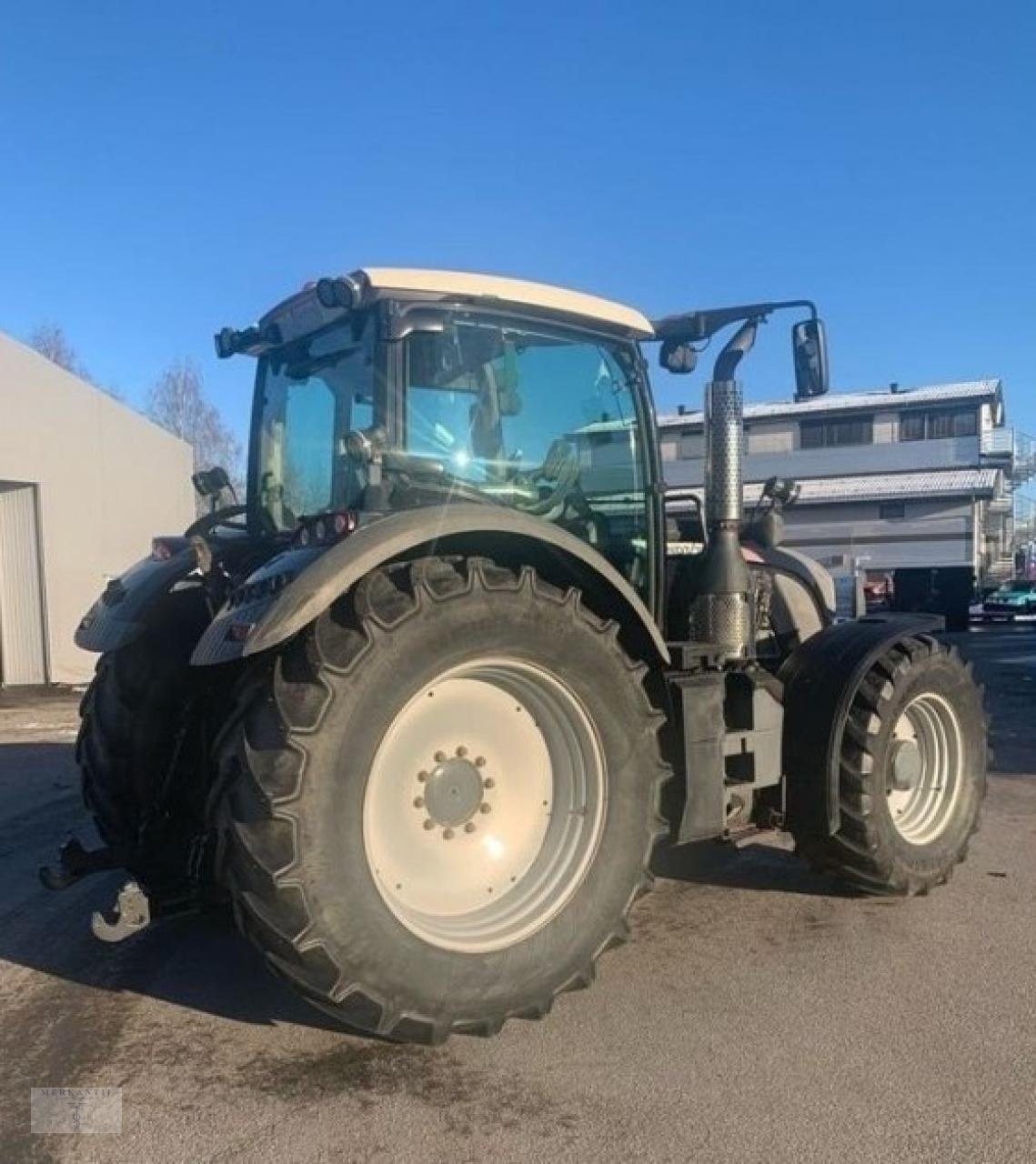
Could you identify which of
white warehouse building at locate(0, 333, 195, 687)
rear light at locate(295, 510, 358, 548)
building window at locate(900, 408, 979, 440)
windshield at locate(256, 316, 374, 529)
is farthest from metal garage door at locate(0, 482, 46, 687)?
building window at locate(900, 408, 979, 440)

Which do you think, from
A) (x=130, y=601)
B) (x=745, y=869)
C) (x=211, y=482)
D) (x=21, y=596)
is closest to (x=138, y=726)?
(x=130, y=601)

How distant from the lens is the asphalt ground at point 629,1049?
286 centimetres

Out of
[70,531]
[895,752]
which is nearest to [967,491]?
[70,531]

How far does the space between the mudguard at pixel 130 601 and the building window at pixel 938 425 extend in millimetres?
34552

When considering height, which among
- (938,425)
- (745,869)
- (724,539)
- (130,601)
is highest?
(938,425)

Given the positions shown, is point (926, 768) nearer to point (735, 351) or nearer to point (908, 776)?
point (908, 776)

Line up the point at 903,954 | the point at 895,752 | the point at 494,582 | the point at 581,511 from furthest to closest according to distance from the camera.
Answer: the point at 895,752
the point at 581,511
the point at 903,954
the point at 494,582

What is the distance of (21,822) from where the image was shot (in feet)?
22.5

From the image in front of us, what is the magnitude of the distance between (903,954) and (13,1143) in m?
3.19

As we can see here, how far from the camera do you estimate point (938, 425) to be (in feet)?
117

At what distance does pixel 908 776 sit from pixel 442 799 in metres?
2.56

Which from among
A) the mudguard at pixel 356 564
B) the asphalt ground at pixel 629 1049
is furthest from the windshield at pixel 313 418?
the asphalt ground at pixel 629 1049

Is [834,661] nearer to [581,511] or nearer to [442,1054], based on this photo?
[581,511]

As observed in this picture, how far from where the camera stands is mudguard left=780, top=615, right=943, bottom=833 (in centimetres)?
458
